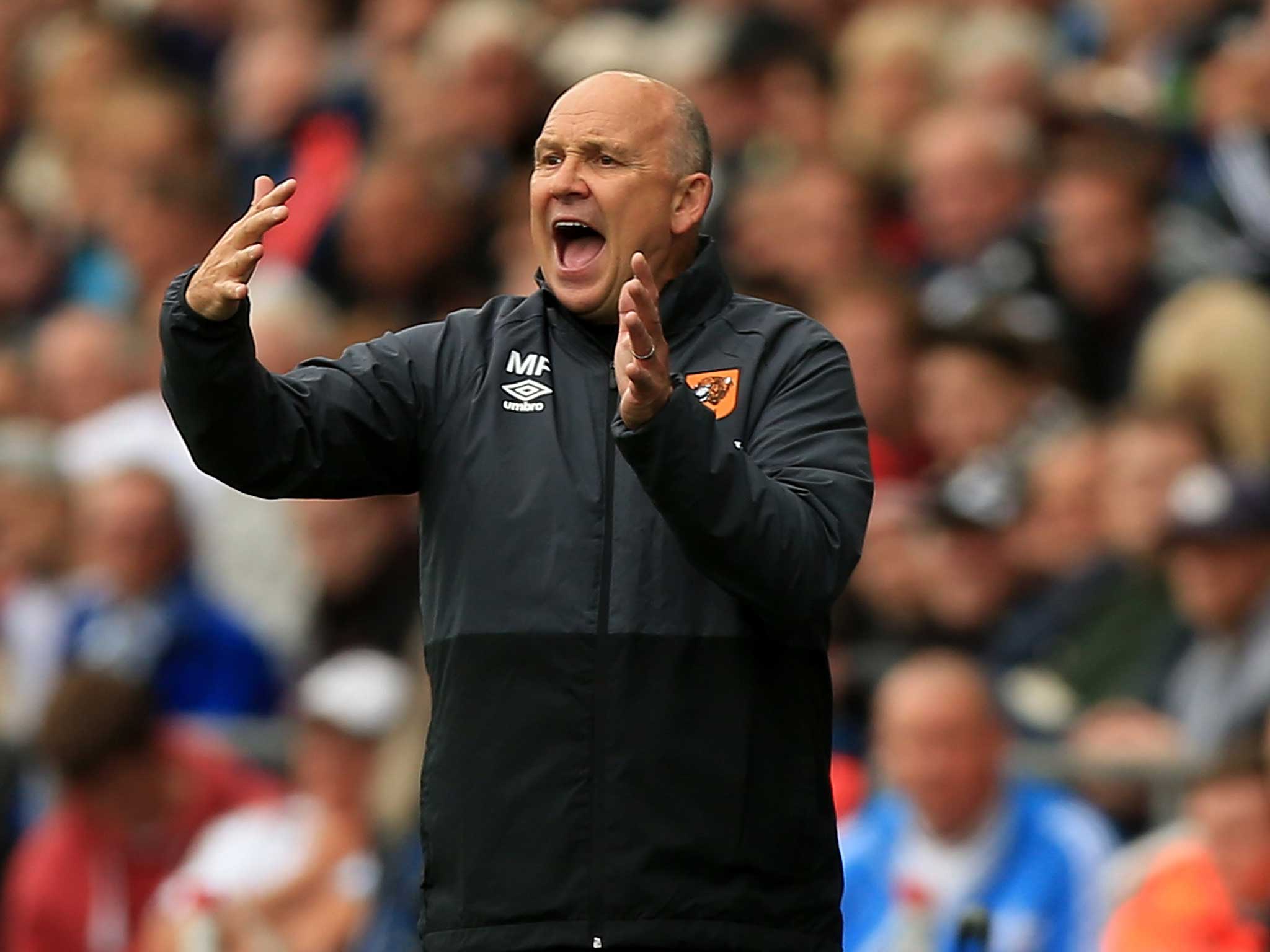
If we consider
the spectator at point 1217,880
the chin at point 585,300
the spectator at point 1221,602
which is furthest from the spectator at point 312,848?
the chin at point 585,300

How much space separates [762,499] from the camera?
3.72 metres

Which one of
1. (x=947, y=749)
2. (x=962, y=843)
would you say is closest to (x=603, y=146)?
(x=947, y=749)

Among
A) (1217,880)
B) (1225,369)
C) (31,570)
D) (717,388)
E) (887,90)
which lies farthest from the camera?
(887,90)

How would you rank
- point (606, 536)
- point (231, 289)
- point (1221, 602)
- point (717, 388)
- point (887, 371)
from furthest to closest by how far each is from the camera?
point (887, 371), point (1221, 602), point (717, 388), point (606, 536), point (231, 289)

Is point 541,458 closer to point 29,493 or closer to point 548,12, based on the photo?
point 29,493

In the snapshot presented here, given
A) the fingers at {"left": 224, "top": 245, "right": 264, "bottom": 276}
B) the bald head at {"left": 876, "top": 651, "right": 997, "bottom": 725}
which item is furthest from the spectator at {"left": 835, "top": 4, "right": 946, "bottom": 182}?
the fingers at {"left": 224, "top": 245, "right": 264, "bottom": 276}

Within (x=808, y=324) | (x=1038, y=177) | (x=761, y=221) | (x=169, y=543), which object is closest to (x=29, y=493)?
→ (x=169, y=543)

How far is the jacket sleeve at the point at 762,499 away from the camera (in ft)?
12.0

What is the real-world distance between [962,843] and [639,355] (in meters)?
3.49

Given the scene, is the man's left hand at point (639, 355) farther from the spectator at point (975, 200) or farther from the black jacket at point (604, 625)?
the spectator at point (975, 200)

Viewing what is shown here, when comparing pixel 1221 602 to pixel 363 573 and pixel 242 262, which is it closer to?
pixel 363 573

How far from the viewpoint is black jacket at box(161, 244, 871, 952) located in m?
3.81

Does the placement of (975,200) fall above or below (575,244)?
above

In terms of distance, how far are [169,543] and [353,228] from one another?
2.14 meters
